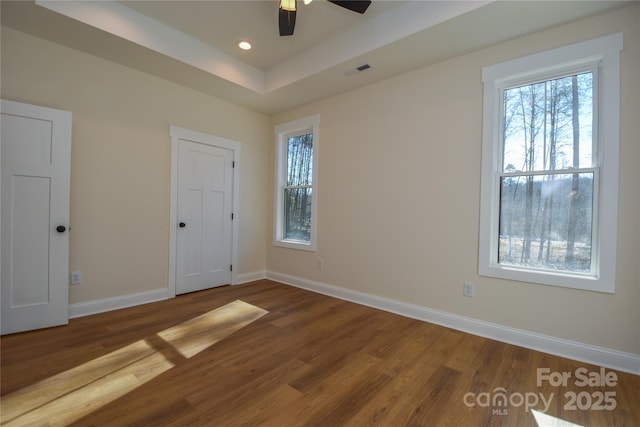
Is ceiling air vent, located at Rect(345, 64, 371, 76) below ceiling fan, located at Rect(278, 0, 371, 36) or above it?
above

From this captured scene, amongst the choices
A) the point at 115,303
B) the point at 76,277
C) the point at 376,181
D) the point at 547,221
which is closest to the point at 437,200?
the point at 376,181

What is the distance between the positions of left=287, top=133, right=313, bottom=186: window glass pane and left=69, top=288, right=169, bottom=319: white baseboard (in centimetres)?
242

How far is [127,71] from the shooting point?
3260mm

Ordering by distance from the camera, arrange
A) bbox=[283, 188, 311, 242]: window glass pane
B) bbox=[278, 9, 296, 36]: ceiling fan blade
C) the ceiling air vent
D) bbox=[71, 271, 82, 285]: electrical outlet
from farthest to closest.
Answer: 1. bbox=[283, 188, 311, 242]: window glass pane
2. the ceiling air vent
3. bbox=[71, 271, 82, 285]: electrical outlet
4. bbox=[278, 9, 296, 36]: ceiling fan blade

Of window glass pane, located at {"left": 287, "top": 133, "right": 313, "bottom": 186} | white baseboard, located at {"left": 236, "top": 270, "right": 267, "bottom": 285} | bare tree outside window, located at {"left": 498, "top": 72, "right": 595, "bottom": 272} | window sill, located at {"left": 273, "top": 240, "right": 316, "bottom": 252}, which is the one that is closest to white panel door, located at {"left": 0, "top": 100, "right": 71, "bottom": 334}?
white baseboard, located at {"left": 236, "top": 270, "right": 267, "bottom": 285}

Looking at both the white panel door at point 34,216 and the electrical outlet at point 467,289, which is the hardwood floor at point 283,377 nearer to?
the white panel door at point 34,216

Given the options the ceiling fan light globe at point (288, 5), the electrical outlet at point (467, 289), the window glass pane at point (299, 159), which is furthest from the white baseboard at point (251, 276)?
the ceiling fan light globe at point (288, 5)

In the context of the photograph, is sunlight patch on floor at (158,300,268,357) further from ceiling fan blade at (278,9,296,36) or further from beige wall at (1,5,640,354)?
ceiling fan blade at (278,9,296,36)

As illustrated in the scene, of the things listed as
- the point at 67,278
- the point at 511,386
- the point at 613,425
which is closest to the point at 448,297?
the point at 511,386

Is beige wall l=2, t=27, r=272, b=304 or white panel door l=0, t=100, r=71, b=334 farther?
beige wall l=2, t=27, r=272, b=304

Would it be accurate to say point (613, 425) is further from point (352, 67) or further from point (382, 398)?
point (352, 67)

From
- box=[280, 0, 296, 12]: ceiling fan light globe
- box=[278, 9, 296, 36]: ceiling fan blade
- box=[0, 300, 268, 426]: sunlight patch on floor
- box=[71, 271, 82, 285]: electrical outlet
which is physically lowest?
box=[0, 300, 268, 426]: sunlight patch on floor

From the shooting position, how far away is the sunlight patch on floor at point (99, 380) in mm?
1571

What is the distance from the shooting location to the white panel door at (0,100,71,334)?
250 centimetres
